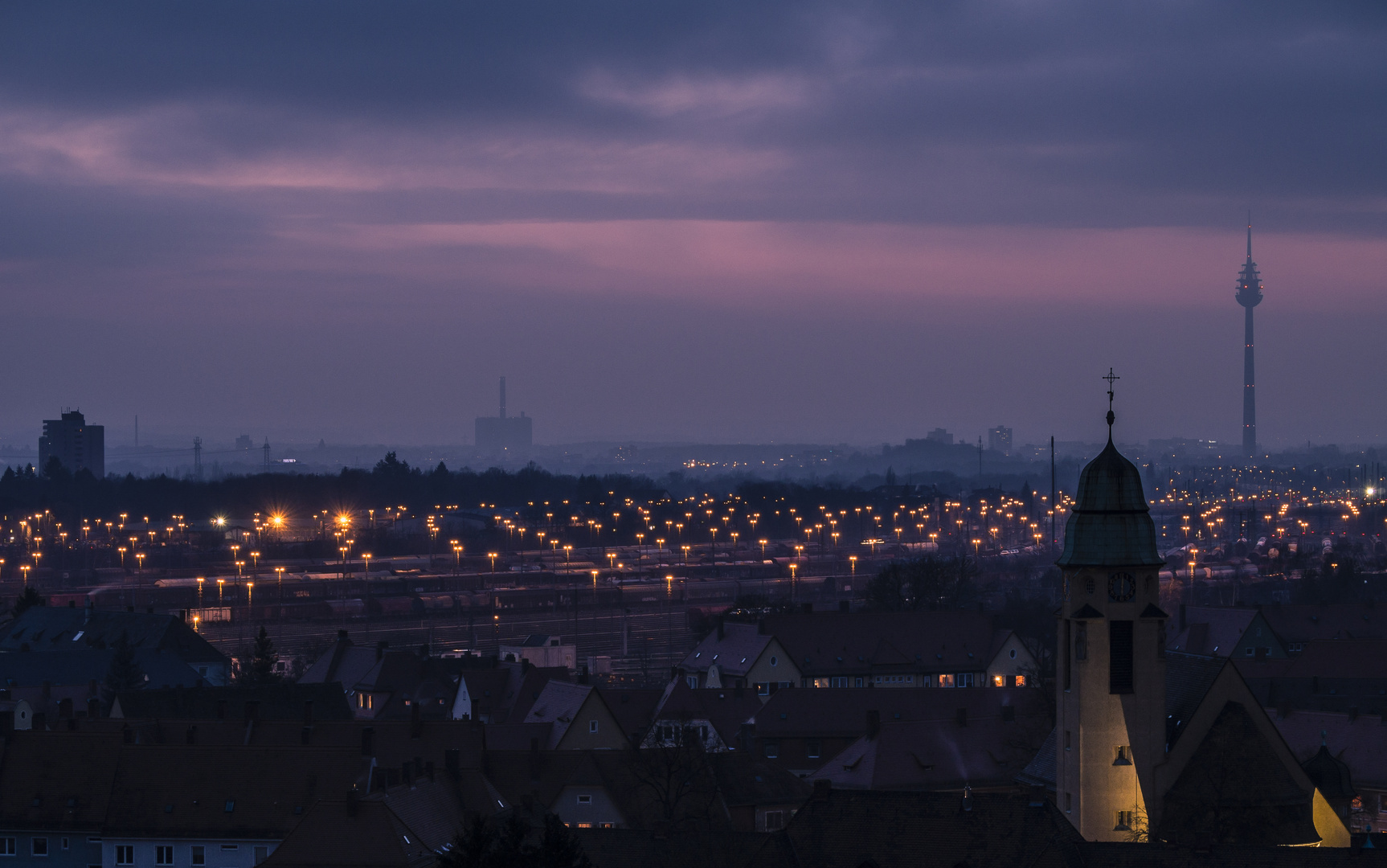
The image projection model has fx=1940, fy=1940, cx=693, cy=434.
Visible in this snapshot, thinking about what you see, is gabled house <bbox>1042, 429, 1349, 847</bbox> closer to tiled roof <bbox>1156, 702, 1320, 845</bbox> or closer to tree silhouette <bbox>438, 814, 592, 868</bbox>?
tiled roof <bbox>1156, 702, 1320, 845</bbox>

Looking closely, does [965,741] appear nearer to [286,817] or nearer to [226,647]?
[286,817]

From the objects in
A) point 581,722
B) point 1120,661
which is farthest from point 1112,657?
point 581,722

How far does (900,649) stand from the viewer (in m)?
75.7

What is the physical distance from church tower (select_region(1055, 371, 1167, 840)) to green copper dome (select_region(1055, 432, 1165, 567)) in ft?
0.05

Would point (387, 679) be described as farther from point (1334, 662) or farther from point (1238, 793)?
point (1238, 793)

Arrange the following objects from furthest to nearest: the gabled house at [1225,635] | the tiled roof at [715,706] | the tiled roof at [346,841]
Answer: the gabled house at [1225,635]
the tiled roof at [715,706]
the tiled roof at [346,841]

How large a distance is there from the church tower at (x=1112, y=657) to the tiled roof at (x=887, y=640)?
34128 mm

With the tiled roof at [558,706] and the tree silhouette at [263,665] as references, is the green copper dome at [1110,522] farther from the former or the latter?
the tree silhouette at [263,665]

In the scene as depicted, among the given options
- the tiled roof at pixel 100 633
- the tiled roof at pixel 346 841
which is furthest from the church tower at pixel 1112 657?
the tiled roof at pixel 100 633

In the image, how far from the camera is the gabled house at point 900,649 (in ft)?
245

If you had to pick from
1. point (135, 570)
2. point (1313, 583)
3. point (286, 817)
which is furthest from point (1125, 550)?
point (135, 570)

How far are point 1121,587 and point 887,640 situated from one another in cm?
3632

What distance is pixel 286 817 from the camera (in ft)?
138

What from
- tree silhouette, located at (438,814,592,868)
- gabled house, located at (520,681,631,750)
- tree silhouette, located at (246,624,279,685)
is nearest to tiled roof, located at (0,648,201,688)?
tree silhouette, located at (246,624,279,685)
